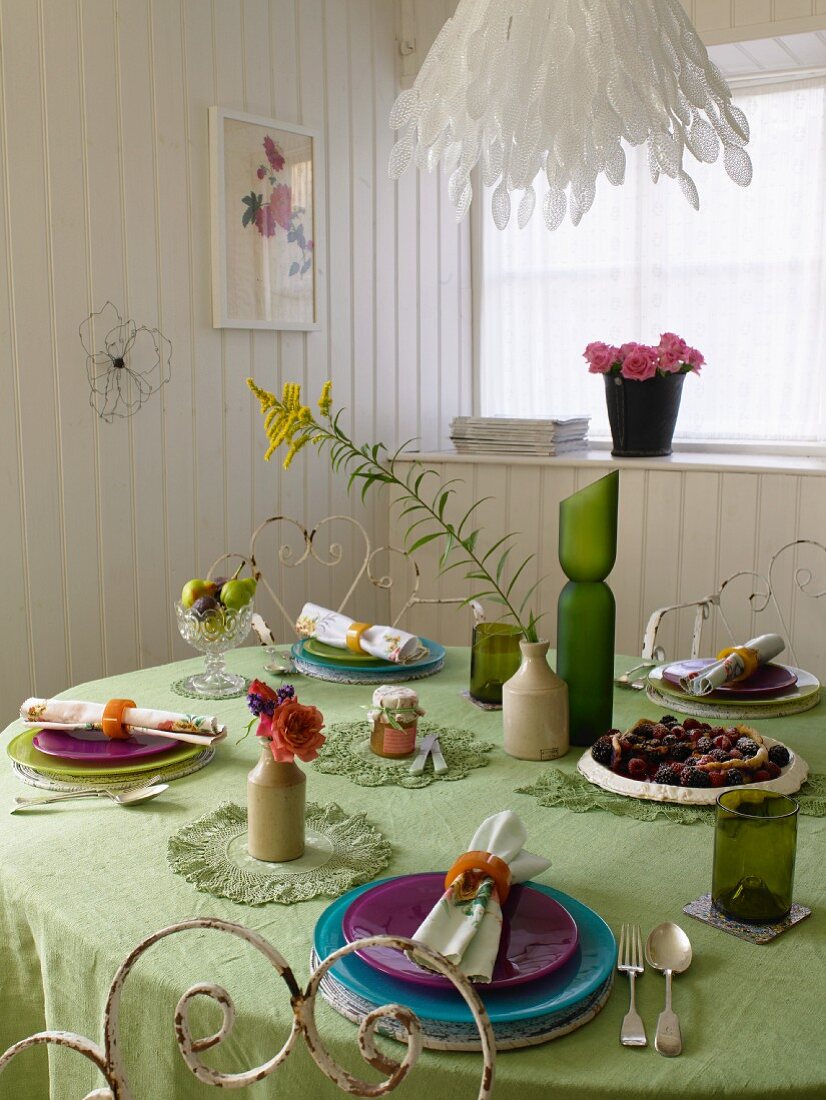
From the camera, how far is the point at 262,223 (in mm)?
3000

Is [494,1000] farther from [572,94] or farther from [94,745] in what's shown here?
[572,94]

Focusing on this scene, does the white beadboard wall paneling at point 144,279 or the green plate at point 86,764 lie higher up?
the white beadboard wall paneling at point 144,279

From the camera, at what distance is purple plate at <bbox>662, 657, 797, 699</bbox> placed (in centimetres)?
179

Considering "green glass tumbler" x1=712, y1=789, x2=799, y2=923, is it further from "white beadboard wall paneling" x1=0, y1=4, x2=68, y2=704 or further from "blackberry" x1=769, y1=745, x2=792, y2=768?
"white beadboard wall paneling" x1=0, y1=4, x2=68, y2=704

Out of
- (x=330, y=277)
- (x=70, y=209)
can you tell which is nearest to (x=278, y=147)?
(x=330, y=277)

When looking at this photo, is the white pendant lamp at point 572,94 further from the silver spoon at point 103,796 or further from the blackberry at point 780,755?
the silver spoon at point 103,796

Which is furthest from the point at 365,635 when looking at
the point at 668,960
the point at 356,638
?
the point at 668,960

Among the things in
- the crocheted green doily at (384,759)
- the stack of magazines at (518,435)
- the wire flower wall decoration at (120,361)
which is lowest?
the crocheted green doily at (384,759)

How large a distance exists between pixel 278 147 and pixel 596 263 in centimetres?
110

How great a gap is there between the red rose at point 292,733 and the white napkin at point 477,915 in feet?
Result: 0.65

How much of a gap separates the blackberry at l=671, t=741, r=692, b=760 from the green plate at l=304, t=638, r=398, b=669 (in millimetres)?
609

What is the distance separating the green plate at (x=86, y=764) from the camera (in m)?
1.45

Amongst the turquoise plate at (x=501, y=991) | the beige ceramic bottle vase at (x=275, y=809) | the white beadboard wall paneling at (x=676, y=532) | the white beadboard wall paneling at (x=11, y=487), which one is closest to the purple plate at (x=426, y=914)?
the turquoise plate at (x=501, y=991)

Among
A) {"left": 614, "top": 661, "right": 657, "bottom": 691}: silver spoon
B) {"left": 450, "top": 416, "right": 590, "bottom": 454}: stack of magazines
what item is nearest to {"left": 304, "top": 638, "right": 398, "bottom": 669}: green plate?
{"left": 614, "top": 661, "right": 657, "bottom": 691}: silver spoon
